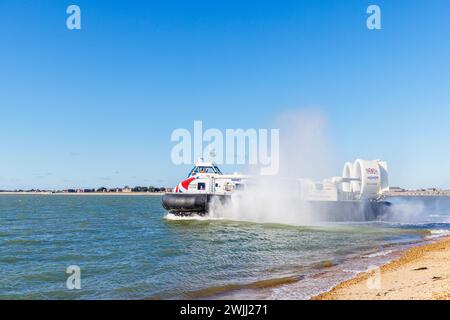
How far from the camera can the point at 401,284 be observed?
7.71 meters

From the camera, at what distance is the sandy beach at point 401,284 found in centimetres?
657

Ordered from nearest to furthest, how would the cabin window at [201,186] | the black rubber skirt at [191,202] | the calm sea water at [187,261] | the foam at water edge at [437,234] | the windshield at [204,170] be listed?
the calm sea water at [187,261]
the foam at water edge at [437,234]
the black rubber skirt at [191,202]
the cabin window at [201,186]
the windshield at [204,170]

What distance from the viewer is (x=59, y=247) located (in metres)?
15.8

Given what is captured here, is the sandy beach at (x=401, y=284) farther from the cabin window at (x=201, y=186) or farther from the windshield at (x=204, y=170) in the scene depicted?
the windshield at (x=204, y=170)

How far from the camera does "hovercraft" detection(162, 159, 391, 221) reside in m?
27.3

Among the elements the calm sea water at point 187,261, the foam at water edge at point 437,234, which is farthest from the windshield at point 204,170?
the foam at water edge at point 437,234

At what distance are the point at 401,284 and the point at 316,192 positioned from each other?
70.0 feet

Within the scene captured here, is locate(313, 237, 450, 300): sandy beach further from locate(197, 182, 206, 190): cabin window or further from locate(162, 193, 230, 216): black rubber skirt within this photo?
locate(197, 182, 206, 190): cabin window

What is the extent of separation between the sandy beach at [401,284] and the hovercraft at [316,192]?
1710cm

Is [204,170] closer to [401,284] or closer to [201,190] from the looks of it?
[201,190]

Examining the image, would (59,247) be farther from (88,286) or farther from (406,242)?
(406,242)

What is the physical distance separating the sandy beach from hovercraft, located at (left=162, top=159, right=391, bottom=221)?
17.1 metres
